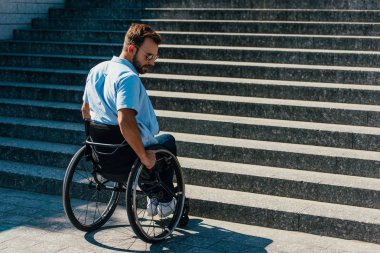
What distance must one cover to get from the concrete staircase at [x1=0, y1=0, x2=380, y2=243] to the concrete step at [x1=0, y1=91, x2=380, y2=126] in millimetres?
12

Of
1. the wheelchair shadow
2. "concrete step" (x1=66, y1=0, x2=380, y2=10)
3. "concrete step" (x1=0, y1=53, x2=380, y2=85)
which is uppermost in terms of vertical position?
"concrete step" (x1=66, y1=0, x2=380, y2=10)

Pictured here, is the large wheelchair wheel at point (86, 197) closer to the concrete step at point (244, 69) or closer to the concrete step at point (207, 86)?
the concrete step at point (207, 86)

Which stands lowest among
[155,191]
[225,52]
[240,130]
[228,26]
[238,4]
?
[155,191]

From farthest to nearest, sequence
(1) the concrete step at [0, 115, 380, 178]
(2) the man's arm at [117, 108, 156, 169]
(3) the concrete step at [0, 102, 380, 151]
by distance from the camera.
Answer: (3) the concrete step at [0, 102, 380, 151] → (1) the concrete step at [0, 115, 380, 178] → (2) the man's arm at [117, 108, 156, 169]

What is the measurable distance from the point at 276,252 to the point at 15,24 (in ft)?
22.2

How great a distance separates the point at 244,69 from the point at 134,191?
3363 mm

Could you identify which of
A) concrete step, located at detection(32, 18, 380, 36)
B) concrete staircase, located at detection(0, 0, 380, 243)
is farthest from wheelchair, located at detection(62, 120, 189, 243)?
concrete step, located at detection(32, 18, 380, 36)

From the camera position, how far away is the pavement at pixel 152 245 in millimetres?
5051

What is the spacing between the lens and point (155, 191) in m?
5.16

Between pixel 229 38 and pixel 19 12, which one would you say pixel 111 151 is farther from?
pixel 19 12

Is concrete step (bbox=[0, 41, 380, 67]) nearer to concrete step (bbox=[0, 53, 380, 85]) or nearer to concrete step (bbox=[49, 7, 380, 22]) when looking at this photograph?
concrete step (bbox=[0, 53, 380, 85])

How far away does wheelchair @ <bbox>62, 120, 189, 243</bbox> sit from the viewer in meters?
4.88

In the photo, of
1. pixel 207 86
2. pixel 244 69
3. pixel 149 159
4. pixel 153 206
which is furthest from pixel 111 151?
pixel 244 69

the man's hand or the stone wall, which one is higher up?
the stone wall
